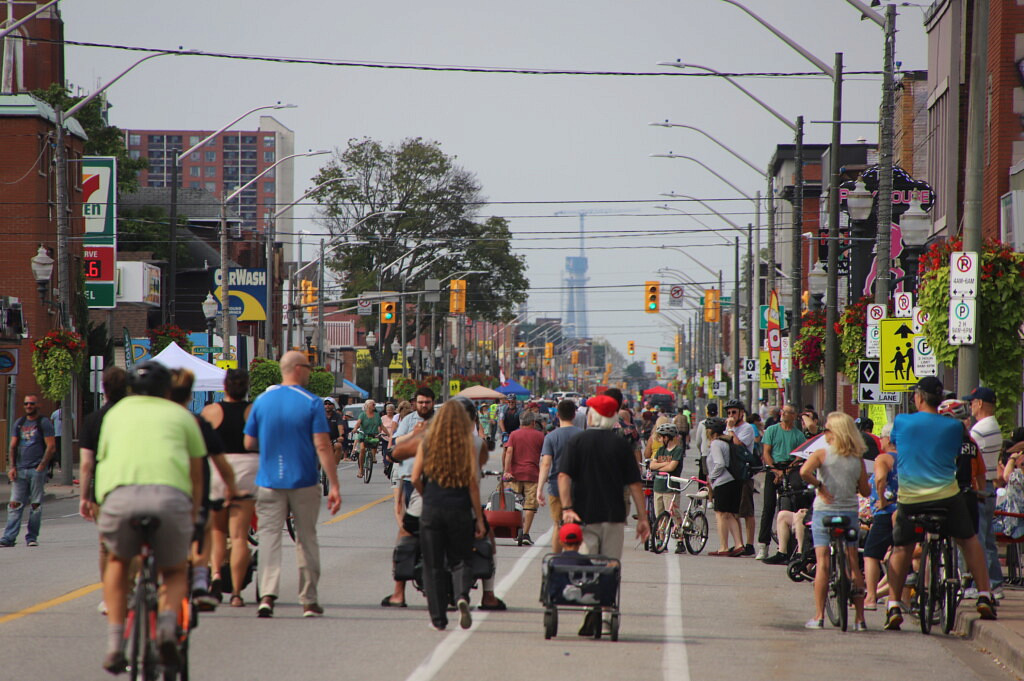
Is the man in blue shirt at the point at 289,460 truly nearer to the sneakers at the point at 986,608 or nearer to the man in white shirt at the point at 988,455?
the sneakers at the point at 986,608

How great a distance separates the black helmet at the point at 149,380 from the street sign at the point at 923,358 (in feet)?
40.4

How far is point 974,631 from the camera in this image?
11938mm

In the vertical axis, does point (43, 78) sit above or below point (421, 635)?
above

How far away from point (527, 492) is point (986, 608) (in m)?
9.15

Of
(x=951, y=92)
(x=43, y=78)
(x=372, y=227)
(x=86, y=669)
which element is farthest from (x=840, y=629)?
(x=372, y=227)

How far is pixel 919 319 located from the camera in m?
18.3

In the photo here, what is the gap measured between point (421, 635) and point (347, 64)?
18.9 metres

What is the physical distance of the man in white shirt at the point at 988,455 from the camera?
13.7 meters

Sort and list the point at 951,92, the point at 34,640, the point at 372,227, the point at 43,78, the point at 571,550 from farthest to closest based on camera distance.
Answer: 1. the point at 372,227
2. the point at 43,78
3. the point at 951,92
4. the point at 571,550
5. the point at 34,640

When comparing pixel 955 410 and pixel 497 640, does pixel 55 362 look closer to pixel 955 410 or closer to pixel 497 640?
pixel 497 640

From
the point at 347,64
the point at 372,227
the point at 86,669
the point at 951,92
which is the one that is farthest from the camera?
the point at 372,227

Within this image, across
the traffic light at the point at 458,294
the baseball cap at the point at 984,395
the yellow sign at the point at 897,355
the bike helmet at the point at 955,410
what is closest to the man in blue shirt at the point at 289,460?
the bike helmet at the point at 955,410

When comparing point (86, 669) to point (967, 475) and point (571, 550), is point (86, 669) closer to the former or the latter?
point (571, 550)

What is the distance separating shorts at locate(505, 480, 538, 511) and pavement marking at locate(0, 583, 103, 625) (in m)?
7.58
